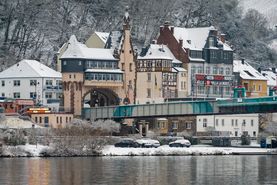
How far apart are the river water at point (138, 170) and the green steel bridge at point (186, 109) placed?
12.5 metres

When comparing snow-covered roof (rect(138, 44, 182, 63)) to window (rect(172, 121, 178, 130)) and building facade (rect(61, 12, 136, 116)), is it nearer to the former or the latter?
building facade (rect(61, 12, 136, 116))

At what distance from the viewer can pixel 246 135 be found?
583 ft

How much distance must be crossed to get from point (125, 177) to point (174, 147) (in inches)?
2141

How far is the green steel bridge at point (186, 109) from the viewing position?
143625 mm

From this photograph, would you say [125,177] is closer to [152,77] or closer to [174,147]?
[174,147]

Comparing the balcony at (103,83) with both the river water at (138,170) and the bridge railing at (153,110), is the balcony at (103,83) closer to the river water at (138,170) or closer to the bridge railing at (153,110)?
the bridge railing at (153,110)

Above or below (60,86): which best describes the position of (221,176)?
below

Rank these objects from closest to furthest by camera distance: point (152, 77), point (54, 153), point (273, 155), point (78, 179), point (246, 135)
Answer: point (78, 179) → point (54, 153) → point (273, 155) → point (246, 135) → point (152, 77)

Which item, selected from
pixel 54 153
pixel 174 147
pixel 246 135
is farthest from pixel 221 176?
pixel 246 135

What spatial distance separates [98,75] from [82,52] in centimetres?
447

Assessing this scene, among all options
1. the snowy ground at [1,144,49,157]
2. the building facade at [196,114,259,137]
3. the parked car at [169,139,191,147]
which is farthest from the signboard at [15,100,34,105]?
the snowy ground at [1,144,49,157]

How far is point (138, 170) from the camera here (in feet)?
347

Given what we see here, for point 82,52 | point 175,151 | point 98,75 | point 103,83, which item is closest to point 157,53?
point 103,83

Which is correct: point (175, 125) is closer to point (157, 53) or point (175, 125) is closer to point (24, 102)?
point (157, 53)
